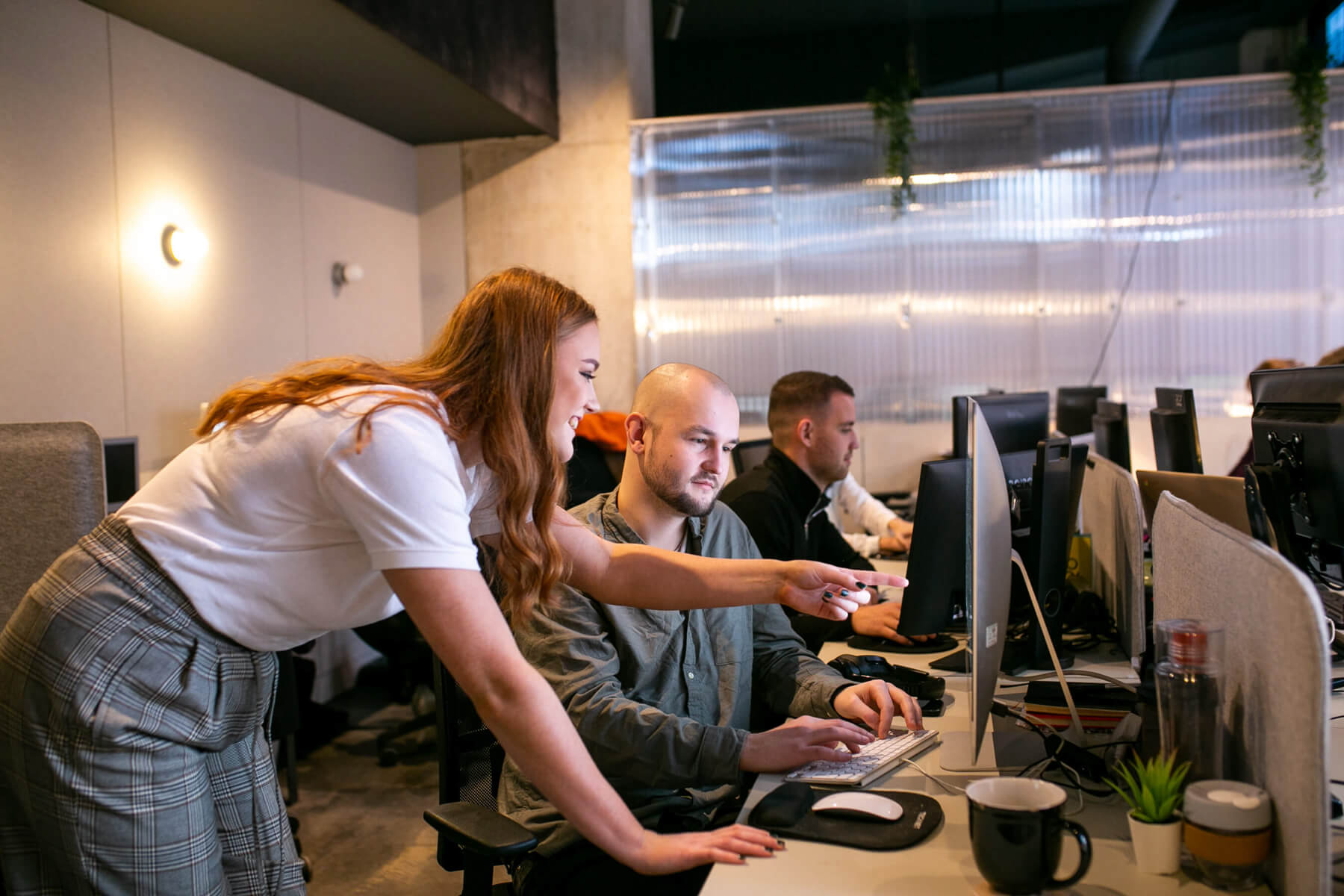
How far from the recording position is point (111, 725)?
114 centimetres

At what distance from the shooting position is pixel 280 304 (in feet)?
15.0

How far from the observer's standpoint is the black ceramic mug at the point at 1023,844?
1069 mm

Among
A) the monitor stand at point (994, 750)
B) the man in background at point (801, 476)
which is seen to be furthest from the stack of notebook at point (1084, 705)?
the man in background at point (801, 476)

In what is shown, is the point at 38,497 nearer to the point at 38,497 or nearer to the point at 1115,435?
the point at 38,497

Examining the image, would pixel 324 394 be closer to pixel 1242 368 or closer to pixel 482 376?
pixel 482 376

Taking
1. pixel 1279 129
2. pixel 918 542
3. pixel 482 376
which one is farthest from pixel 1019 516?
pixel 1279 129

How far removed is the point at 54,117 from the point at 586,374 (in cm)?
290

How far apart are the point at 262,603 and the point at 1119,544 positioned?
1774mm

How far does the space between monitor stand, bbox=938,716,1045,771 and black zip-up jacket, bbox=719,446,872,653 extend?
85cm

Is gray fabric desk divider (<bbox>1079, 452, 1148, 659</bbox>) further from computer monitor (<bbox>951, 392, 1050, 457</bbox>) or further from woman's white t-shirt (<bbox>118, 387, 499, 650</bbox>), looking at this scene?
woman's white t-shirt (<bbox>118, 387, 499, 650</bbox>)

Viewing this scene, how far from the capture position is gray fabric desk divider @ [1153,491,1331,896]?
911 millimetres

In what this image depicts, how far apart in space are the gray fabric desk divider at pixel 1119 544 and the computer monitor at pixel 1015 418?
0.52 ft

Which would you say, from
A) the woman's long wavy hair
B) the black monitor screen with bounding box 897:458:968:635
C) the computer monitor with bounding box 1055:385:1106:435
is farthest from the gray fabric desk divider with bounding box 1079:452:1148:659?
the computer monitor with bounding box 1055:385:1106:435

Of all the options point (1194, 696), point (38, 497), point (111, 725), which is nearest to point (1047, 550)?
point (1194, 696)
